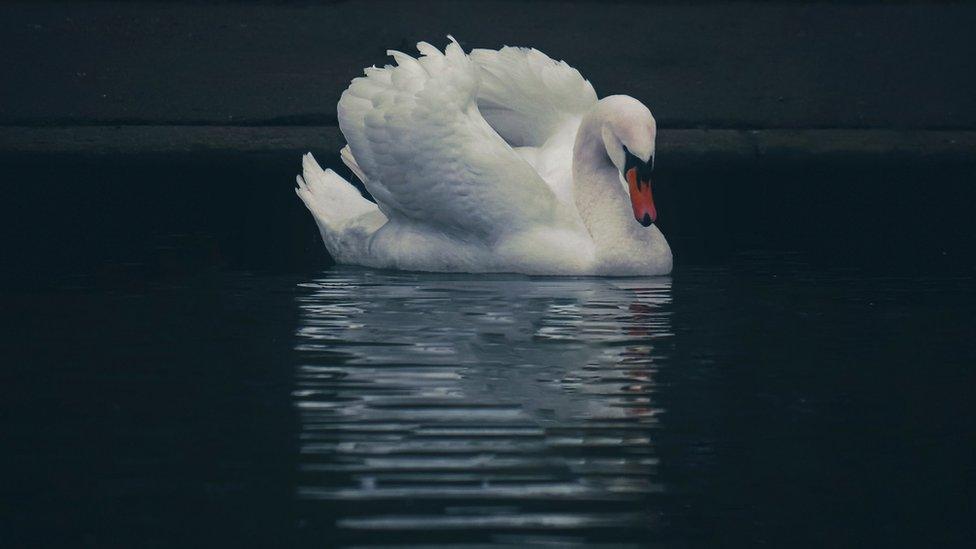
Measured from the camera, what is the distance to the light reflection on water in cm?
500

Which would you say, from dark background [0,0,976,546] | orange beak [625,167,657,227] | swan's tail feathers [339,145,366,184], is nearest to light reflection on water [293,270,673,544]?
dark background [0,0,976,546]

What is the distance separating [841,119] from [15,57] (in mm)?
5978

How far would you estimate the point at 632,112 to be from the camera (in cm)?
1004

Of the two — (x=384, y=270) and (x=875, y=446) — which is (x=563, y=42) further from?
(x=875, y=446)

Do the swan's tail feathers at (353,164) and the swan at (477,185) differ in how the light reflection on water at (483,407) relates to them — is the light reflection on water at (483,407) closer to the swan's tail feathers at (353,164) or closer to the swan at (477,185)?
the swan at (477,185)

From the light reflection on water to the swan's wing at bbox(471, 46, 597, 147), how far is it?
1540 mm

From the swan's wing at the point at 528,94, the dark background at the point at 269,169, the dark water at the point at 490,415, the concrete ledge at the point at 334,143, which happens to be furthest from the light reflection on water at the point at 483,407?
the concrete ledge at the point at 334,143

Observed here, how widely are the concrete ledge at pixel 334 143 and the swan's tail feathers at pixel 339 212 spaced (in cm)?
274

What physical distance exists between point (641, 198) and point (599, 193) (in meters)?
0.46

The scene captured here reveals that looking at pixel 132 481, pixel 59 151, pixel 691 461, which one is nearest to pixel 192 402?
pixel 132 481

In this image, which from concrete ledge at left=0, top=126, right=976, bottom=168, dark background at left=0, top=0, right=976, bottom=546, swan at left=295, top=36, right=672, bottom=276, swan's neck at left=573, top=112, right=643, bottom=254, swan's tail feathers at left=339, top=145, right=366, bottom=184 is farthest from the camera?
concrete ledge at left=0, top=126, right=976, bottom=168

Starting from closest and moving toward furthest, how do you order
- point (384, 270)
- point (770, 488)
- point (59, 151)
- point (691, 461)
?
point (770, 488) → point (691, 461) → point (384, 270) → point (59, 151)

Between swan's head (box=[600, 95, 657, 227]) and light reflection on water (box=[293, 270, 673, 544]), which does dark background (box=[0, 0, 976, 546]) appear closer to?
light reflection on water (box=[293, 270, 673, 544])

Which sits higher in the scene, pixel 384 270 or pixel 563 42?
pixel 563 42
